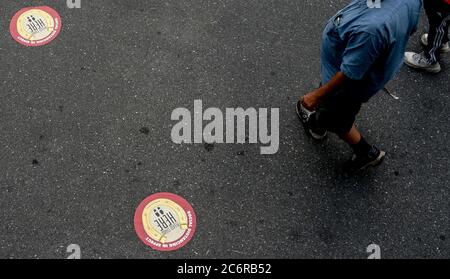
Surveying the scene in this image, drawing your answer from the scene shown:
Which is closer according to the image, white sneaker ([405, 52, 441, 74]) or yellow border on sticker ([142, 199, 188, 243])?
yellow border on sticker ([142, 199, 188, 243])

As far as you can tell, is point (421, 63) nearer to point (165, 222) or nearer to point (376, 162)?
point (376, 162)

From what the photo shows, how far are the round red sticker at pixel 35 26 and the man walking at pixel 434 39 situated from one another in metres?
2.88

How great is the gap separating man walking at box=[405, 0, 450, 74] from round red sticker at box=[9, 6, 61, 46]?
288 centimetres

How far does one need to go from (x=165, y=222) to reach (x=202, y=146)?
633 millimetres

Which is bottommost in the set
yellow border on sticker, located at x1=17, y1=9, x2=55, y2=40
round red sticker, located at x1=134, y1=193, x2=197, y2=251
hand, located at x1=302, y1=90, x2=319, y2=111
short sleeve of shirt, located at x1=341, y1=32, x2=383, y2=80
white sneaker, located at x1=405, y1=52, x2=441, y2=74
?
round red sticker, located at x1=134, y1=193, x2=197, y2=251

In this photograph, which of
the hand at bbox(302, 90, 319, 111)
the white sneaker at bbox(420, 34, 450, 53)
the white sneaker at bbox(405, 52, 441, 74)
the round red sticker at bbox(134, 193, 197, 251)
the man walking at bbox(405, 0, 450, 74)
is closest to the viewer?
the hand at bbox(302, 90, 319, 111)

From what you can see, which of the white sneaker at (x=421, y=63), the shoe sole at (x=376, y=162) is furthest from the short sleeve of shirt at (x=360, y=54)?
the white sneaker at (x=421, y=63)

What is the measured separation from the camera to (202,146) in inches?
168

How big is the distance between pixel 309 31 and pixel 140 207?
80.6 inches

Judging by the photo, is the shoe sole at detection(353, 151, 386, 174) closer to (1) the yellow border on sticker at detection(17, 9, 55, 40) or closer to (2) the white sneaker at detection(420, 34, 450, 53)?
(2) the white sneaker at detection(420, 34, 450, 53)

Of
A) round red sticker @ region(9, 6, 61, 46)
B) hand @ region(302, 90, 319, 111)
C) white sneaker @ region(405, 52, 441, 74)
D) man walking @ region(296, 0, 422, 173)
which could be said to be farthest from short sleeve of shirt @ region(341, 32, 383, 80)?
round red sticker @ region(9, 6, 61, 46)

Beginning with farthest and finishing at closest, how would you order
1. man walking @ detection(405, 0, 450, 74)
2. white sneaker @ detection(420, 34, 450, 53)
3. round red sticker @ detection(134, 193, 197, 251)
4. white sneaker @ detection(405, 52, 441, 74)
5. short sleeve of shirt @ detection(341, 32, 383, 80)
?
1. white sneaker @ detection(420, 34, 450, 53)
2. white sneaker @ detection(405, 52, 441, 74)
3. man walking @ detection(405, 0, 450, 74)
4. round red sticker @ detection(134, 193, 197, 251)
5. short sleeve of shirt @ detection(341, 32, 383, 80)

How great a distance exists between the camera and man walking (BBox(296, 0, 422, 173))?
321 centimetres

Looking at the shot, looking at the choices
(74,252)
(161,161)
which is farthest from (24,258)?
(161,161)
